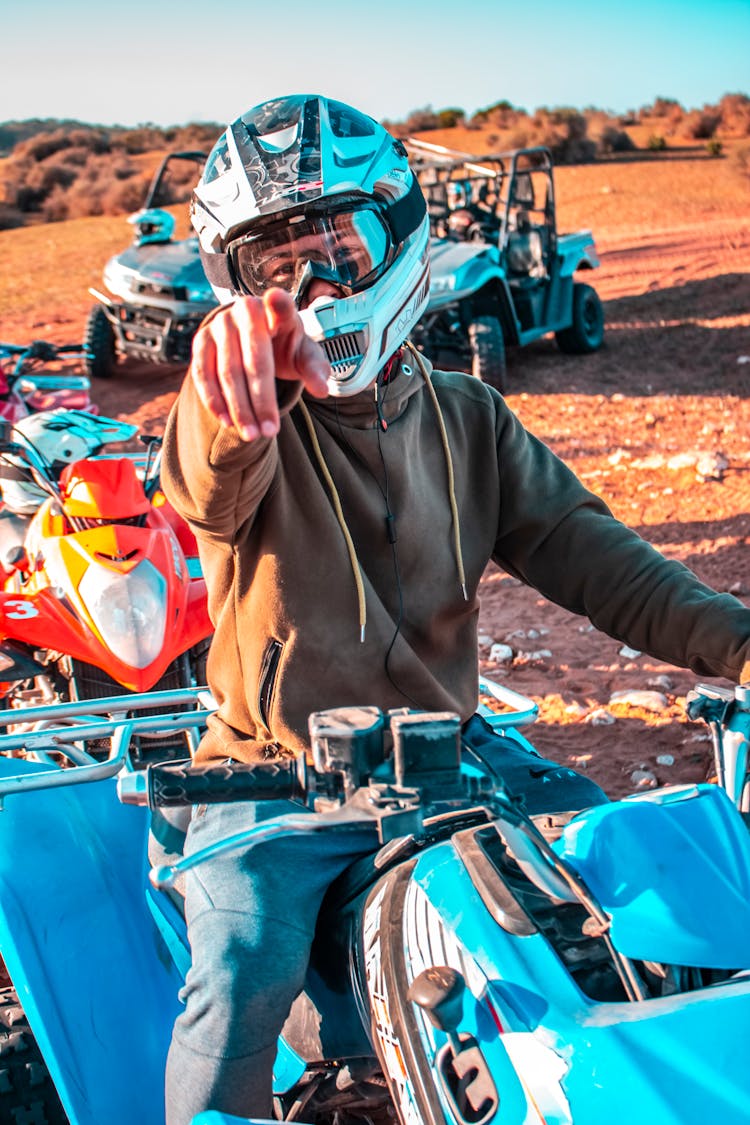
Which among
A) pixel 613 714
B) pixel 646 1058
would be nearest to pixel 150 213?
pixel 613 714

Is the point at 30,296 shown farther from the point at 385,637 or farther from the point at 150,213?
the point at 385,637

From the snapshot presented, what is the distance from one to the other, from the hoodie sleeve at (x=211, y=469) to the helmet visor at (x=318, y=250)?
378 mm

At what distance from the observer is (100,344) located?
12.1m

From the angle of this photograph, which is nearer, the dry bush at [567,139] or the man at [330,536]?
the man at [330,536]

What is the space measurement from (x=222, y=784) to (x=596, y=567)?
1.19 meters

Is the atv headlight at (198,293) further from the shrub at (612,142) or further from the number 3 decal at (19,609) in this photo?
the shrub at (612,142)

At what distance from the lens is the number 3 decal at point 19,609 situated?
13.0 ft

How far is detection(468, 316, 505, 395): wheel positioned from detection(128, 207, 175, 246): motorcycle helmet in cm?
362

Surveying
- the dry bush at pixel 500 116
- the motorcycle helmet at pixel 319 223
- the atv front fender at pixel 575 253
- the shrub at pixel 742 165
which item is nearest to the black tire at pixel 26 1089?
the motorcycle helmet at pixel 319 223

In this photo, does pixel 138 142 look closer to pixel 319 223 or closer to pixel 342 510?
pixel 319 223

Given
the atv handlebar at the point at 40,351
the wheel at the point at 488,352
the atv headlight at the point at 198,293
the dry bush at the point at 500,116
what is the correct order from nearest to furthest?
the atv handlebar at the point at 40,351, the wheel at the point at 488,352, the atv headlight at the point at 198,293, the dry bush at the point at 500,116

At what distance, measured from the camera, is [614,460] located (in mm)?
8461

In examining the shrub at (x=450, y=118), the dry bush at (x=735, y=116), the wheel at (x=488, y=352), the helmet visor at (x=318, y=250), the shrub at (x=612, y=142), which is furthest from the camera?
the shrub at (x=450, y=118)

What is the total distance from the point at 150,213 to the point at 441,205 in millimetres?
2928
